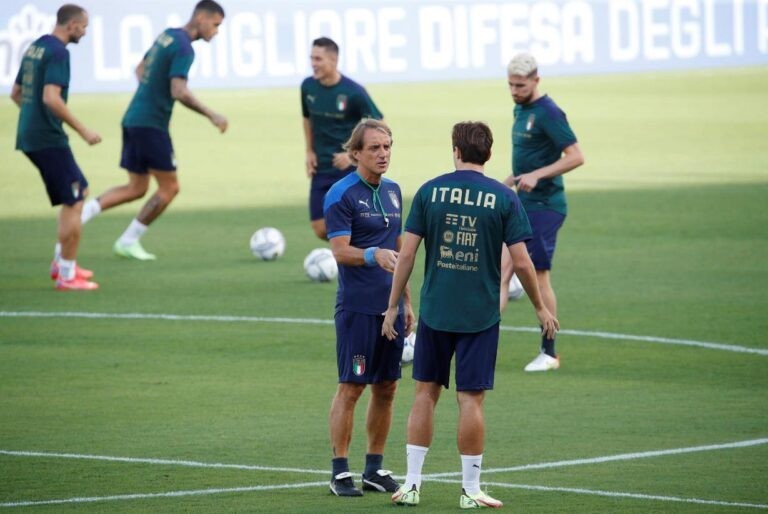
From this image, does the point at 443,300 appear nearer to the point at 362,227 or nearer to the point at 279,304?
the point at 362,227

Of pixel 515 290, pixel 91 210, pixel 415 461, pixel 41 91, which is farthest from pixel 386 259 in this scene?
pixel 91 210

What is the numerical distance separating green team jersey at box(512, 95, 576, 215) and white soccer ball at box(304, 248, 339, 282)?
403 centimetres

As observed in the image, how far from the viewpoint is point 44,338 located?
45.3 feet

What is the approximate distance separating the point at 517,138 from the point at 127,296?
4.63m

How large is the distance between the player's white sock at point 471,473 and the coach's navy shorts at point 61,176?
8.90 meters

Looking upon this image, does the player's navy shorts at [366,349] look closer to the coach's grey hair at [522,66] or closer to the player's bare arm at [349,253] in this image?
the player's bare arm at [349,253]

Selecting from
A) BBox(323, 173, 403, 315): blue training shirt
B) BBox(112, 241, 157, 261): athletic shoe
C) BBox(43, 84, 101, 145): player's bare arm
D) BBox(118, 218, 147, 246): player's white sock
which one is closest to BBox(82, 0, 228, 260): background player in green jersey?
BBox(118, 218, 147, 246): player's white sock

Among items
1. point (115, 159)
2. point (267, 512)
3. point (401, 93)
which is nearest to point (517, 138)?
point (267, 512)

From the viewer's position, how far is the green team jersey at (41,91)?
637 inches

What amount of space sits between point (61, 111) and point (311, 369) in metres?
4.77

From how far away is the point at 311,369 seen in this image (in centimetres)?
1245

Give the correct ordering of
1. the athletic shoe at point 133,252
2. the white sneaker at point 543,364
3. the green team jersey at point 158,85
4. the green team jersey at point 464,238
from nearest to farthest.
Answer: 1. the green team jersey at point 464,238
2. the white sneaker at point 543,364
3. the green team jersey at point 158,85
4. the athletic shoe at point 133,252

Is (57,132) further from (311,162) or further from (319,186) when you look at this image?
(319,186)

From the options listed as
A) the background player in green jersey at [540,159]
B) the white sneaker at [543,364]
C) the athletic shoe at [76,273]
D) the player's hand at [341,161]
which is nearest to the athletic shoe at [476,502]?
the white sneaker at [543,364]
